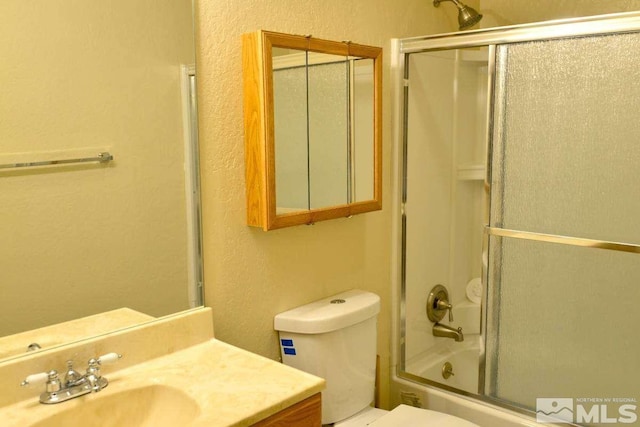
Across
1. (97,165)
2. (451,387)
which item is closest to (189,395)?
(97,165)

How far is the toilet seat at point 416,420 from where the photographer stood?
2.10 metres

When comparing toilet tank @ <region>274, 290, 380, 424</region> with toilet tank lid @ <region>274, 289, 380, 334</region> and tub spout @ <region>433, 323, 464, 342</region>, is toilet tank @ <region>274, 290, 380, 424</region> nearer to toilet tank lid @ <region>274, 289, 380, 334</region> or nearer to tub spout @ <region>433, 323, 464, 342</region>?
toilet tank lid @ <region>274, 289, 380, 334</region>

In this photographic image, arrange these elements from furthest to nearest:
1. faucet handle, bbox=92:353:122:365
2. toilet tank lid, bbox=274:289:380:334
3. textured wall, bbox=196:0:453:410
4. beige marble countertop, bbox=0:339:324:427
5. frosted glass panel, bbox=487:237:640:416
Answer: frosted glass panel, bbox=487:237:640:416 → toilet tank lid, bbox=274:289:380:334 → textured wall, bbox=196:0:453:410 → faucet handle, bbox=92:353:122:365 → beige marble countertop, bbox=0:339:324:427

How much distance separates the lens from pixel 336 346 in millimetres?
2068

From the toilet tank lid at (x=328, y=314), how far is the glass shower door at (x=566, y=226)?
520 millimetres

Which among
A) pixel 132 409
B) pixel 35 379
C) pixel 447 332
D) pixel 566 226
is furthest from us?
pixel 447 332

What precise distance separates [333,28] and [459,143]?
967 mm

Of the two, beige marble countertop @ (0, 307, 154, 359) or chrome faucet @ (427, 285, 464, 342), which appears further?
chrome faucet @ (427, 285, 464, 342)

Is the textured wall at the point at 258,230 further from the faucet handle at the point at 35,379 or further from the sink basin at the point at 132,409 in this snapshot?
the faucet handle at the point at 35,379

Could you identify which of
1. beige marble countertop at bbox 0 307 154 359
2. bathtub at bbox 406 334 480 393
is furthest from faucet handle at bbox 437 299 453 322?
beige marble countertop at bbox 0 307 154 359

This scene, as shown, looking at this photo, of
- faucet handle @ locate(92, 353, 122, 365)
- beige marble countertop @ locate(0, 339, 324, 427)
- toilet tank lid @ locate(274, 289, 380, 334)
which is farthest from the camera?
toilet tank lid @ locate(274, 289, 380, 334)

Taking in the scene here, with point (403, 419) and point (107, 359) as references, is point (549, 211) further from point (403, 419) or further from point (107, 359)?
point (107, 359)

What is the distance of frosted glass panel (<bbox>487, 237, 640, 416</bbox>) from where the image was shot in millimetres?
2125

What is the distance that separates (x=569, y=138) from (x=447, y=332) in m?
1.04
